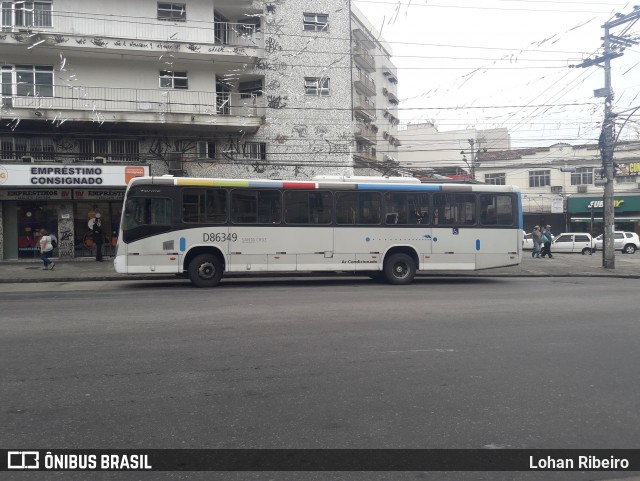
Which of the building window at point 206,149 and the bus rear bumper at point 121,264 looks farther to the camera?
the building window at point 206,149

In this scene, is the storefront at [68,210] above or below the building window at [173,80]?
below

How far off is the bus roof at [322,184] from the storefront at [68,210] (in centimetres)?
813

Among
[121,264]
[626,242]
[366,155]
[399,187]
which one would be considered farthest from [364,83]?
[121,264]

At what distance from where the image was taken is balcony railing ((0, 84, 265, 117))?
844 inches

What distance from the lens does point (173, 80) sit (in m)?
23.5

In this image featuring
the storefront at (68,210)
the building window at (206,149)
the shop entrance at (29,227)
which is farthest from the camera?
the building window at (206,149)

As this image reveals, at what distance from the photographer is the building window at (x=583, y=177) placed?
47244 mm

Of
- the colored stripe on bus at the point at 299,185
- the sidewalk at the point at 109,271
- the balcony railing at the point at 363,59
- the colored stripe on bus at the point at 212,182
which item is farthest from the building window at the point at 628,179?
the colored stripe on bus at the point at 212,182

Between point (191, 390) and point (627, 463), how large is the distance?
3852 mm

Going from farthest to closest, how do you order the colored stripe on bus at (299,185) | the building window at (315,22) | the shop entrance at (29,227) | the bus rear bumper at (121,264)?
the building window at (315,22)
the shop entrance at (29,227)
the colored stripe on bus at (299,185)
the bus rear bumper at (121,264)

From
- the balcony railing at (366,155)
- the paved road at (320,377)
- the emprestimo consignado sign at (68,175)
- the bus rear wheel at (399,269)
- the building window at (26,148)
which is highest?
the balcony railing at (366,155)

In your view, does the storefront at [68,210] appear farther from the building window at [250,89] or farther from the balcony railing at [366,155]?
the balcony railing at [366,155]

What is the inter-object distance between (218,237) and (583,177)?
43.0 metres

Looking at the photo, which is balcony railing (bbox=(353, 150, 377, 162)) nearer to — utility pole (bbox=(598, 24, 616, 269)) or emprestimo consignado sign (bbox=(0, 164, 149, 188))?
utility pole (bbox=(598, 24, 616, 269))
